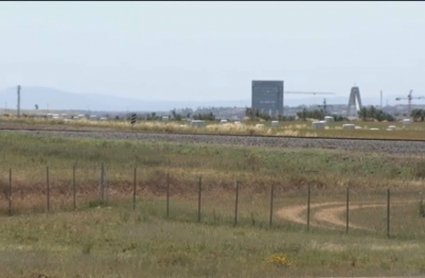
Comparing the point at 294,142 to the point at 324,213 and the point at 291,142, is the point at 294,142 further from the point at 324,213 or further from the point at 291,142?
the point at 324,213

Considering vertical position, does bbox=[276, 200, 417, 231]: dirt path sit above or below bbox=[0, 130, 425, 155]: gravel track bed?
below

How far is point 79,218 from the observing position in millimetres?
35906

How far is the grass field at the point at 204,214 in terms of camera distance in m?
23.2

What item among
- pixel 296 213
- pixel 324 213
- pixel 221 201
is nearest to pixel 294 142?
pixel 221 201

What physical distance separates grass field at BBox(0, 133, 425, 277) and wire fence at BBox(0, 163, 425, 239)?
0.37 ft

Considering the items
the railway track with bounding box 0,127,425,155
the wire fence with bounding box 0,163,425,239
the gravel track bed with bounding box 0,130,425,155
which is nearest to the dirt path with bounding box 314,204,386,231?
the wire fence with bounding box 0,163,425,239

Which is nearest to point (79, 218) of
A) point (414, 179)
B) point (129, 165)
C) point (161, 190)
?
point (161, 190)

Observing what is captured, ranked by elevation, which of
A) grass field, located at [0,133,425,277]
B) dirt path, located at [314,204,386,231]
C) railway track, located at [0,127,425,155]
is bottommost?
dirt path, located at [314,204,386,231]

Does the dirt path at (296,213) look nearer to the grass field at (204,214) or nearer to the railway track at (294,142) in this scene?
the grass field at (204,214)

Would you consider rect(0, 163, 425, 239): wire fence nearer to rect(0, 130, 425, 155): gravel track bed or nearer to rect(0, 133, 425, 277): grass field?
rect(0, 133, 425, 277): grass field

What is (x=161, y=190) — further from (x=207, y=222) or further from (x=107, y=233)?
(x=107, y=233)

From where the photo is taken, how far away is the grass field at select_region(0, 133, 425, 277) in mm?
23172

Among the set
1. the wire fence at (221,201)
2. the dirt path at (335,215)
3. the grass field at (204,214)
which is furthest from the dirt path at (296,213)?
the dirt path at (335,215)

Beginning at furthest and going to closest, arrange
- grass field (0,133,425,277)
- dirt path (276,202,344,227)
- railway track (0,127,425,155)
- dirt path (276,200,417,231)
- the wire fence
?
railway track (0,127,425,155)
dirt path (276,202,344,227)
dirt path (276,200,417,231)
the wire fence
grass field (0,133,425,277)
